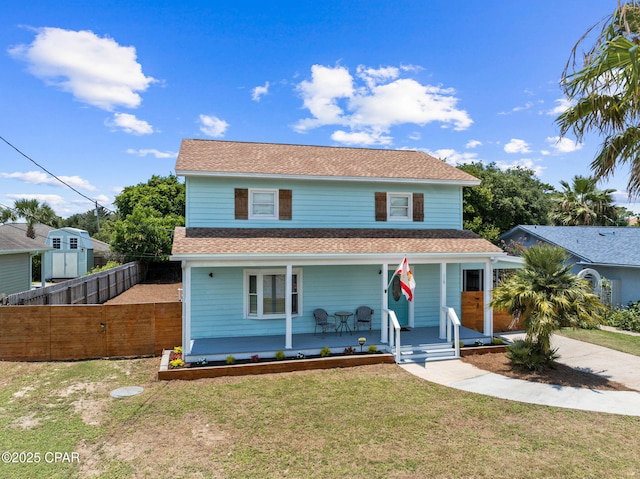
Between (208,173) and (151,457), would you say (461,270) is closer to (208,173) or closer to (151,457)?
(208,173)

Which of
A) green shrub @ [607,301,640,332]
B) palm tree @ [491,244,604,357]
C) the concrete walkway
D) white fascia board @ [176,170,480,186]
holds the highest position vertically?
white fascia board @ [176,170,480,186]

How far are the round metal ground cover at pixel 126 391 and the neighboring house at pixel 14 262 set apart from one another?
13497 mm

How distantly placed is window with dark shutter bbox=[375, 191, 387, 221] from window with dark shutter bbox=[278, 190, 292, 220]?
3230mm

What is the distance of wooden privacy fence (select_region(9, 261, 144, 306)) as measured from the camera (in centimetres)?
1266

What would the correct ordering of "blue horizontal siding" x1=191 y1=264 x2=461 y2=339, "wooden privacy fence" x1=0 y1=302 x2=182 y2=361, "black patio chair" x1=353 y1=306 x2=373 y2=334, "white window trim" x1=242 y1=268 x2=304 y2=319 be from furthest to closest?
"black patio chair" x1=353 y1=306 x2=373 y2=334 → "white window trim" x1=242 y1=268 x2=304 y2=319 → "blue horizontal siding" x1=191 y1=264 x2=461 y2=339 → "wooden privacy fence" x1=0 y1=302 x2=182 y2=361

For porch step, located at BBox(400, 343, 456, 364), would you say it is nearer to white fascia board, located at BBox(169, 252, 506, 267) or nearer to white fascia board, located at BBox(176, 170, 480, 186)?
white fascia board, located at BBox(169, 252, 506, 267)

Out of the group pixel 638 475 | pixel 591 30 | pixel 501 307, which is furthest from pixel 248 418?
pixel 591 30

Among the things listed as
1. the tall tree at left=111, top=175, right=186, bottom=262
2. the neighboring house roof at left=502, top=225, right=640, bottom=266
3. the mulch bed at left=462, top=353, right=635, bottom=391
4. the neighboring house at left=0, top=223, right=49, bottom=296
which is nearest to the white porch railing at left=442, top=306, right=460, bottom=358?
the mulch bed at left=462, top=353, right=635, bottom=391

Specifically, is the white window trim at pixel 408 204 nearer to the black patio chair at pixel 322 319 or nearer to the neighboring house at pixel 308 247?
the neighboring house at pixel 308 247

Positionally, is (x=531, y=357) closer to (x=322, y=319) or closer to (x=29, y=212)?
(x=322, y=319)

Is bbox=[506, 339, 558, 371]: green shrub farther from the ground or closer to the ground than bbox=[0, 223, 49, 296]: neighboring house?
closer to the ground

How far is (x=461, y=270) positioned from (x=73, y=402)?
12.4 meters

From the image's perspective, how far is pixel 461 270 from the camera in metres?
14.1

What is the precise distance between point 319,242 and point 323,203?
200 cm
